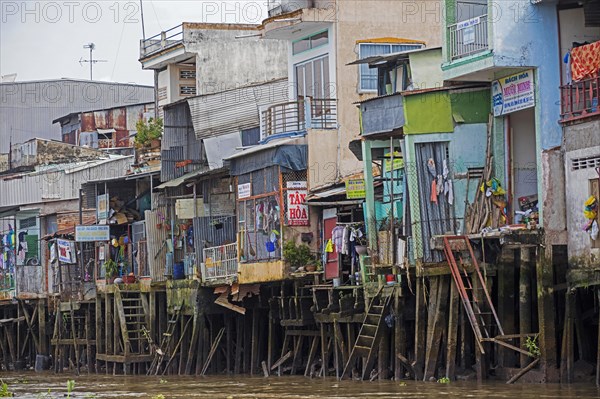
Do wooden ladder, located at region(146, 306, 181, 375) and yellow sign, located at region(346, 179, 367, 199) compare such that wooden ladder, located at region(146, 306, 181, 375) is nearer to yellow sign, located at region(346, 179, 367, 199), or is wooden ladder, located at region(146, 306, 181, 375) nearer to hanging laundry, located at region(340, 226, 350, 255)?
hanging laundry, located at region(340, 226, 350, 255)

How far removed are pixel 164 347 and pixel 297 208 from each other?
9027 millimetres

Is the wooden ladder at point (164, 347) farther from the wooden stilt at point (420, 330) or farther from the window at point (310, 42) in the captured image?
the wooden stilt at point (420, 330)

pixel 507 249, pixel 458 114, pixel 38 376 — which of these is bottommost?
pixel 38 376

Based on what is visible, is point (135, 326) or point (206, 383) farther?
point (135, 326)

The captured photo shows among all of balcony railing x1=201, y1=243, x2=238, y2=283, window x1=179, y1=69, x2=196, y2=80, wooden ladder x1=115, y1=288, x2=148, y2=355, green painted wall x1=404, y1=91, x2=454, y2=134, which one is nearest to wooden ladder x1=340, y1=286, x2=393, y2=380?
green painted wall x1=404, y1=91, x2=454, y2=134

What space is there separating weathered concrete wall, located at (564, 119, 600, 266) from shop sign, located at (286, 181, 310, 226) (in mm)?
10590

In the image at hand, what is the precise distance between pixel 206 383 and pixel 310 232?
4274 mm

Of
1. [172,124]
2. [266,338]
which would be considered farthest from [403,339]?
[172,124]

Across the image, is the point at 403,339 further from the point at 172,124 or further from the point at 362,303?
the point at 172,124

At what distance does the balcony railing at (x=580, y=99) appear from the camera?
25391mm

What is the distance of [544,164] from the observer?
26641 mm

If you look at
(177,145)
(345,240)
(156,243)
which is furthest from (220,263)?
(345,240)

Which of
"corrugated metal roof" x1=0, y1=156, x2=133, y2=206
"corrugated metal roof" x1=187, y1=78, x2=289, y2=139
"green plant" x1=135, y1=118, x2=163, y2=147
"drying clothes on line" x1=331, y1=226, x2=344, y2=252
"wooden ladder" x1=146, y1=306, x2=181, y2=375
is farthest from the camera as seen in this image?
→ "corrugated metal roof" x1=0, y1=156, x2=133, y2=206

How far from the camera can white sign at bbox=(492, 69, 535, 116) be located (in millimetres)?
27312
